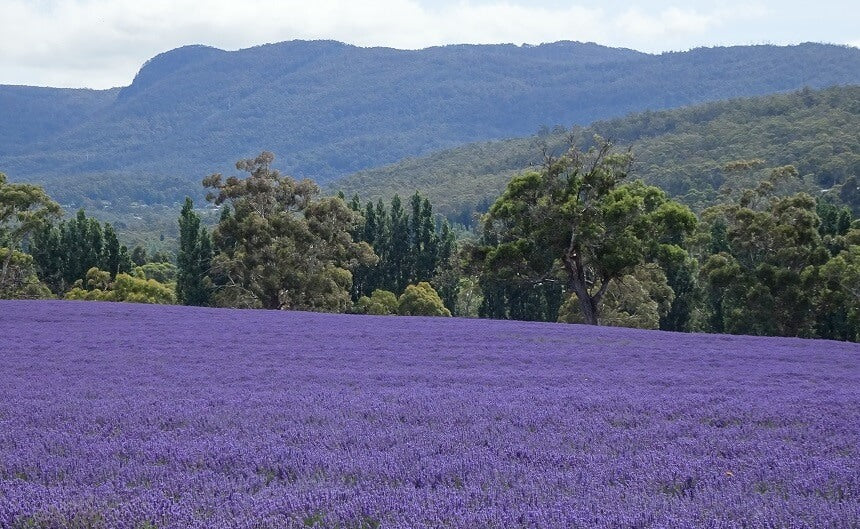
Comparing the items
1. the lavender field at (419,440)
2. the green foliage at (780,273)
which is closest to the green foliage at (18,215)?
the lavender field at (419,440)

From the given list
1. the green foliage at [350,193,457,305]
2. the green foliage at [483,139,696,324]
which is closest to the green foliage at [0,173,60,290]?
the green foliage at [350,193,457,305]

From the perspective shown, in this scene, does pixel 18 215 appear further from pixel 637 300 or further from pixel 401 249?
pixel 637 300

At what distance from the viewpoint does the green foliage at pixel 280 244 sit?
138 feet

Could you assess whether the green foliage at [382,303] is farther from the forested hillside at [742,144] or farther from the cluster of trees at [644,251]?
the forested hillside at [742,144]

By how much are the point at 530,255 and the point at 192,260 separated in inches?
1030

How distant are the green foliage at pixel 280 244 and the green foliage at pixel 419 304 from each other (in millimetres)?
5347

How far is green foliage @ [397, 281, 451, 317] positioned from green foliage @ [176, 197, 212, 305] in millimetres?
12018

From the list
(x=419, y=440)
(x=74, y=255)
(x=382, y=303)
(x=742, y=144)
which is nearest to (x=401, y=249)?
(x=382, y=303)

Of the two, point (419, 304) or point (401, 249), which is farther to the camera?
point (401, 249)

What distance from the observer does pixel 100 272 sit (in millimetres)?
52625

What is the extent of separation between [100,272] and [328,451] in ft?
165

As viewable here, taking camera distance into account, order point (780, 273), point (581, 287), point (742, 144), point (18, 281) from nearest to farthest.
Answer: point (581, 287)
point (780, 273)
point (18, 281)
point (742, 144)

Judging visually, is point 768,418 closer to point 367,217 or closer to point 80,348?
point 80,348

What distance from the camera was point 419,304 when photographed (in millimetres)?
48656
